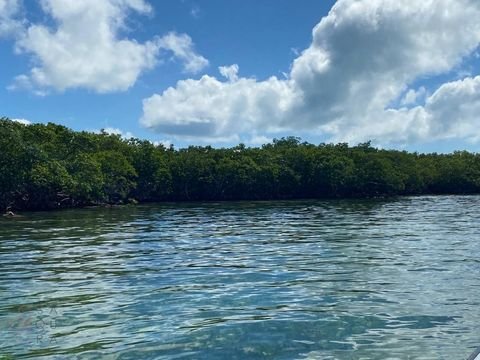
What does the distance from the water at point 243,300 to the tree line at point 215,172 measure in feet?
145

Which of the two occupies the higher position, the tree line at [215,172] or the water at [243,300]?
the tree line at [215,172]

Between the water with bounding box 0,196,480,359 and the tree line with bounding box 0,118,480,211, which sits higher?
the tree line with bounding box 0,118,480,211

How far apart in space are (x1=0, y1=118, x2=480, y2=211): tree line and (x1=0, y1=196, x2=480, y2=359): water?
44155mm

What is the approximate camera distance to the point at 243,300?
14.6 m

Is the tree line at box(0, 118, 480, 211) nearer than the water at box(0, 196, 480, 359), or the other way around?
the water at box(0, 196, 480, 359)

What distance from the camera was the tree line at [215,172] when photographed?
70.8 m

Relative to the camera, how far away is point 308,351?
10289 millimetres

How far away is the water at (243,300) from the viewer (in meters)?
10.6

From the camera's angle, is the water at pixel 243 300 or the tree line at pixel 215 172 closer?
the water at pixel 243 300

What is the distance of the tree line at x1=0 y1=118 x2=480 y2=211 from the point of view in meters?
70.8

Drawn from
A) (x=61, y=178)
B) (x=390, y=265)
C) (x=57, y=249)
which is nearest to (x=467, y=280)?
(x=390, y=265)

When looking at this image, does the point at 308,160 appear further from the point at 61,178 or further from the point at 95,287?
the point at 95,287

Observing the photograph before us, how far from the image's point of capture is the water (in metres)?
10.6

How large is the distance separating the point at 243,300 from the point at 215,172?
298 ft
